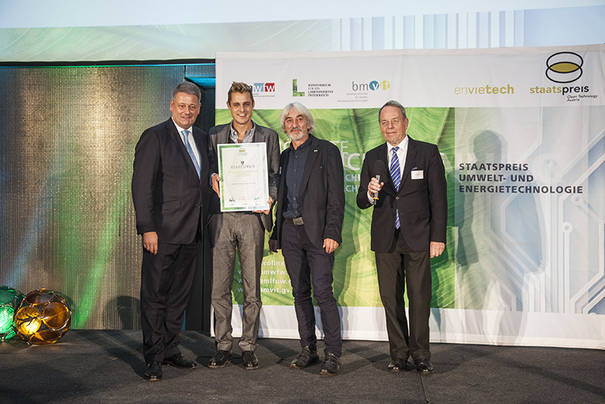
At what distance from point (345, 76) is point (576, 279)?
7.99 ft

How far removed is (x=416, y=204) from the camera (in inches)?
141

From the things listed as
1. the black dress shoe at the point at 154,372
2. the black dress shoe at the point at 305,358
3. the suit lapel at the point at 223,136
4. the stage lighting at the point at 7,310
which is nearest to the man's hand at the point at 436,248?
the black dress shoe at the point at 305,358

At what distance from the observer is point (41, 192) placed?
4.93 metres

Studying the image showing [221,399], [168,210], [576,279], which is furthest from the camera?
[576,279]

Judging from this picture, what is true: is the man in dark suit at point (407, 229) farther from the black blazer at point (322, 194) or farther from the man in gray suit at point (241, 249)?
the man in gray suit at point (241, 249)

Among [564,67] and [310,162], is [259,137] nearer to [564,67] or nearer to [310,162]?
[310,162]

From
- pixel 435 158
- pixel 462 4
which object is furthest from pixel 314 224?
pixel 462 4

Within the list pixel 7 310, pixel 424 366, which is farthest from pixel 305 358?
pixel 7 310

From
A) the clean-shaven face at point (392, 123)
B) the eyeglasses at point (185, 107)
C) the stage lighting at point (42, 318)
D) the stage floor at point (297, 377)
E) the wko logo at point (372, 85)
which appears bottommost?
the stage floor at point (297, 377)

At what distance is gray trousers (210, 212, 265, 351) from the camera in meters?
3.62

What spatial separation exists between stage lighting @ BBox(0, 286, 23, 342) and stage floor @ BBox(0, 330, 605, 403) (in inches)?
3.1

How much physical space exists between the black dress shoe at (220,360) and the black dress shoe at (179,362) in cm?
11

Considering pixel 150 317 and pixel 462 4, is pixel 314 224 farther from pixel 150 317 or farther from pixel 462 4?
pixel 462 4

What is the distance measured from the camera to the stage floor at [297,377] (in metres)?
3.05
